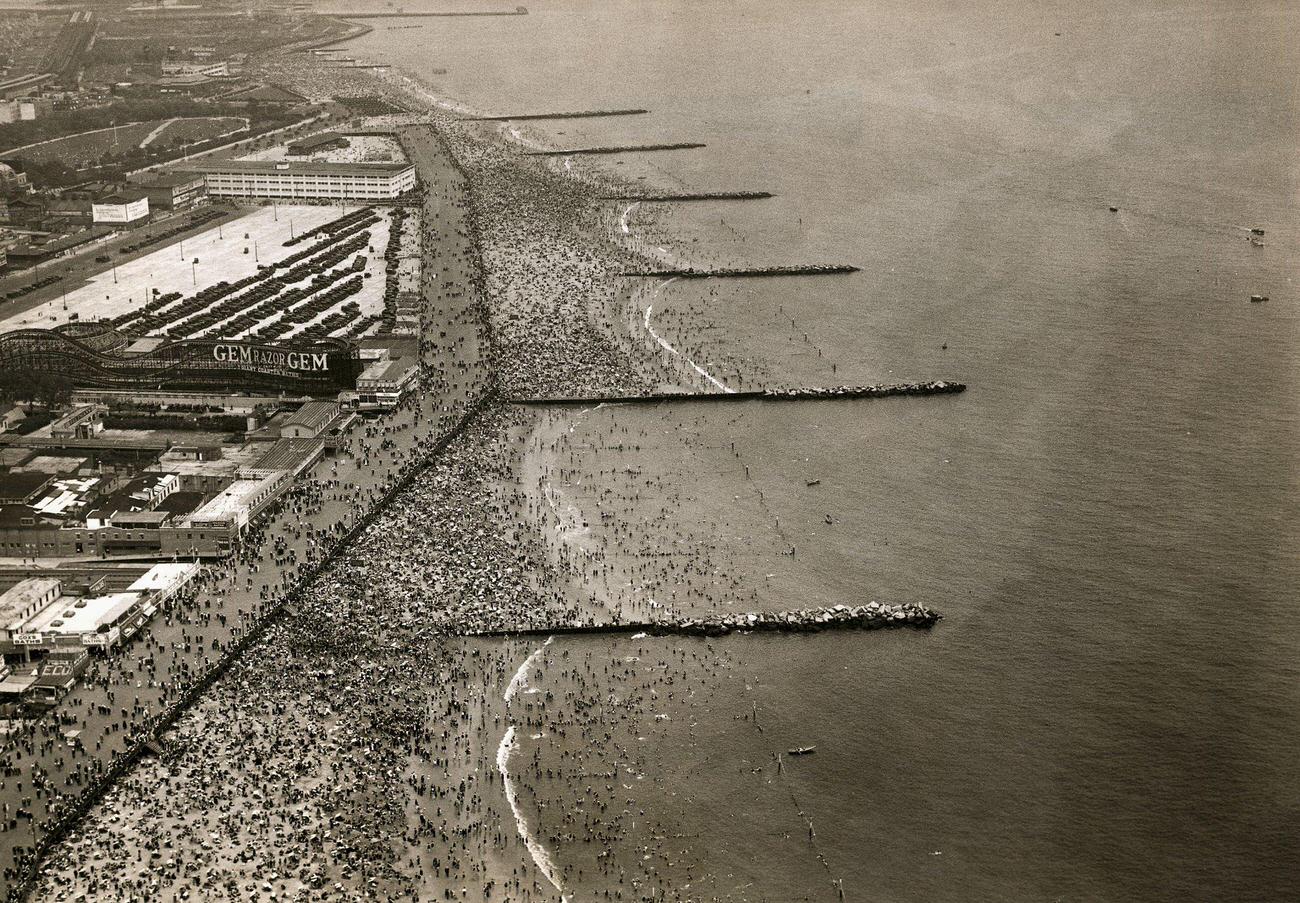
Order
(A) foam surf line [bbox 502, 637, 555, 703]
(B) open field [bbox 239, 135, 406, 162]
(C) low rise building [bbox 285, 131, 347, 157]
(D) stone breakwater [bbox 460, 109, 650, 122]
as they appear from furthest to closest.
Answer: (D) stone breakwater [bbox 460, 109, 650, 122]
(C) low rise building [bbox 285, 131, 347, 157]
(B) open field [bbox 239, 135, 406, 162]
(A) foam surf line [bbox 502, 637, 555, 703]

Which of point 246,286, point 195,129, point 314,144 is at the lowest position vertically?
point 246,286

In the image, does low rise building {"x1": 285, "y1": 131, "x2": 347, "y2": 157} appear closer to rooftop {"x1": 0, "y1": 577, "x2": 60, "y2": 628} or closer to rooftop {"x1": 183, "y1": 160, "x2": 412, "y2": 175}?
rooftop {"x1": 183, "y1": 160, "x2": 412, "y2": 175}

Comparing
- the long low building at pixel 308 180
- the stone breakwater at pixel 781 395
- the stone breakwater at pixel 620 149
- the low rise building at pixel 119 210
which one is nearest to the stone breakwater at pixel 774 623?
the stone breakwater at pixel 781 395

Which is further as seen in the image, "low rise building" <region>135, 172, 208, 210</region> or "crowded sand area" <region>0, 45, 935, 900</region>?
"low rise building" <region>135, 172, 208, 210</region>

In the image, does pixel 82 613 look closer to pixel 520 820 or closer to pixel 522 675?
pixel 522 675

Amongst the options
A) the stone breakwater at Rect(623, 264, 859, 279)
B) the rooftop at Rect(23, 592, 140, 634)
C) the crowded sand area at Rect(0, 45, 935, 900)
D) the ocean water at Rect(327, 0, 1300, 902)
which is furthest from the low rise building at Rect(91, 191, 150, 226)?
the rooftop at Rect(23, 592, 140, 634)

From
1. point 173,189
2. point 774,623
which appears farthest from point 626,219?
point 774,623

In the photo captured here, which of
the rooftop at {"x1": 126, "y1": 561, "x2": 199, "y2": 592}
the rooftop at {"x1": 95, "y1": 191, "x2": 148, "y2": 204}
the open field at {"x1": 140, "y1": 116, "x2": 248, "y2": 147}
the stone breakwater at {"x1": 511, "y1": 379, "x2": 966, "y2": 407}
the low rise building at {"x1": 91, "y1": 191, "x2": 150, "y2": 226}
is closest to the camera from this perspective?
the rooftop at {"x1": 126, "y1": 561, "x2": 199, "y2": 592}

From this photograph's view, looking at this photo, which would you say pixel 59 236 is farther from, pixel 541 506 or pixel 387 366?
pixel 541 506

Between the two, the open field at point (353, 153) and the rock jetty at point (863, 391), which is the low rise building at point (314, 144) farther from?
the rock jetty at point (863, 391)
